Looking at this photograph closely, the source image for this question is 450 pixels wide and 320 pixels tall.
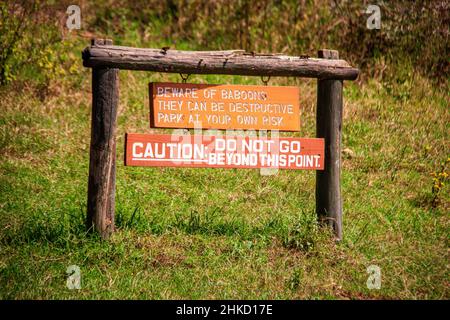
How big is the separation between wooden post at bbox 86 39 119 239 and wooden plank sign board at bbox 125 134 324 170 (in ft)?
0.60

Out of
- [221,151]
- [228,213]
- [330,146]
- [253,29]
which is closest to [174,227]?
[228,213]

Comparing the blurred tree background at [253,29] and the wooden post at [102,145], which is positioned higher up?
the blurred tree background at [253,29]

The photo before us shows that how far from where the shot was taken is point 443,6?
9.55 meters

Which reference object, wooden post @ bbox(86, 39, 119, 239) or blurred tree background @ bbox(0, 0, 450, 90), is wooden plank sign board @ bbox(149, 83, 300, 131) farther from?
blurred tree background @ bbox(0, 0, 450, 90)

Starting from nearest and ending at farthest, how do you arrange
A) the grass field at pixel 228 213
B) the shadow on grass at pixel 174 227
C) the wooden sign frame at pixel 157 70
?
the grass field at pixel 228 213
the wooden sign frame at pixel 157 70
the shadow on grass at pixel 174 227

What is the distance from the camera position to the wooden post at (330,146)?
521cm

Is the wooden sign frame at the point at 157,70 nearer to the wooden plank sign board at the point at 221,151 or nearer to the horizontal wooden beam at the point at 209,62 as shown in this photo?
the horizontal wooden beam at the point at 209,62

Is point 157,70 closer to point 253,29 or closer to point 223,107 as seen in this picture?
point 223,107

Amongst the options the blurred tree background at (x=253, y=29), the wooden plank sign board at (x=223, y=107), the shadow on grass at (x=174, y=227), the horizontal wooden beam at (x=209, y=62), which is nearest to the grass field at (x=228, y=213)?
the shadow on grass at (x=174, y=227)

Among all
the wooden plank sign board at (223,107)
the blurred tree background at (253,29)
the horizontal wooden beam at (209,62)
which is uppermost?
the blurred tree background at (253,29)

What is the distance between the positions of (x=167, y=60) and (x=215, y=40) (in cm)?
552

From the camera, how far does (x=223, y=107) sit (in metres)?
5.05

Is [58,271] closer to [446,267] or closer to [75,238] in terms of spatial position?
[75,238]
